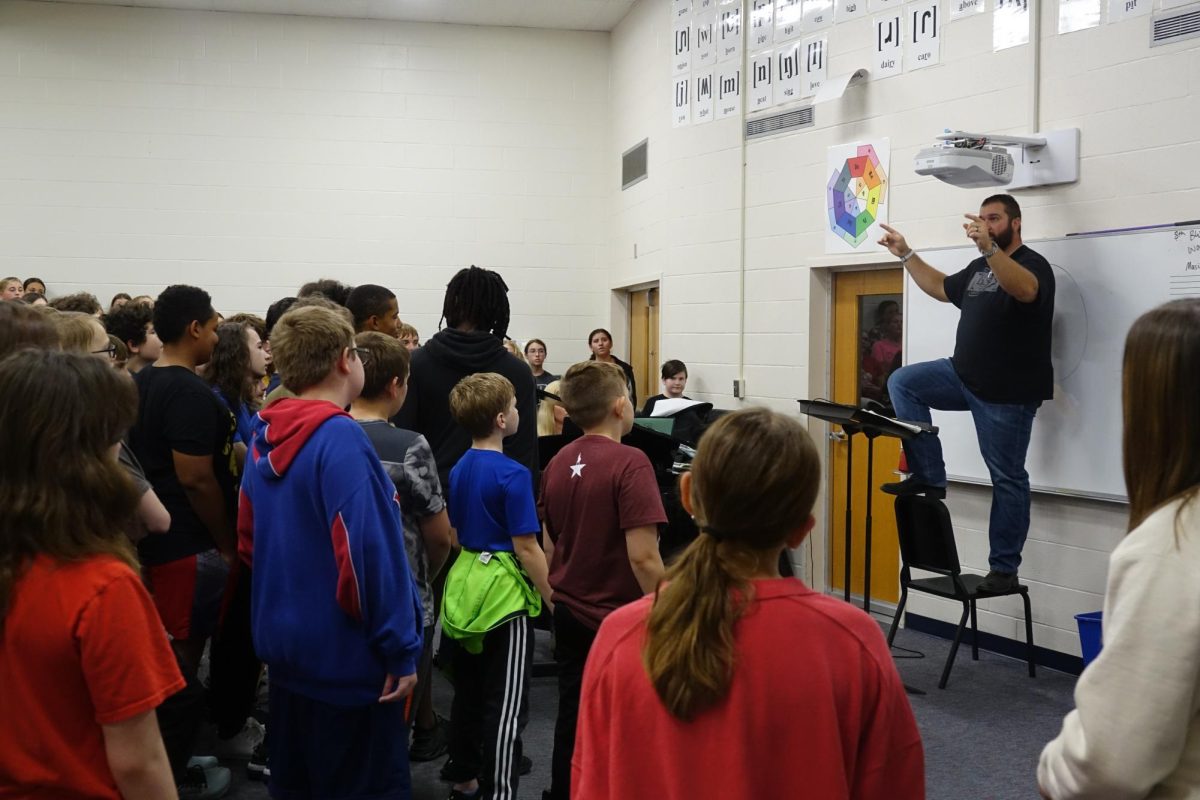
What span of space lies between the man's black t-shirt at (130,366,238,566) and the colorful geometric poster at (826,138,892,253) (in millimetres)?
3654

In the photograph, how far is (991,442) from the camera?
4.55 meters

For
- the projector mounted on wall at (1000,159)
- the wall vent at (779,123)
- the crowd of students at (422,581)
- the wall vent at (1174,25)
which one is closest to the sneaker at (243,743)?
the crowd of students at (422,581)

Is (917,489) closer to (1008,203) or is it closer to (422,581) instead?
(1008,203)

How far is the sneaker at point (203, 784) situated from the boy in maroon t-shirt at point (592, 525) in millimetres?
1134

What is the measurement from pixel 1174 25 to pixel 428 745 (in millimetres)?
3844

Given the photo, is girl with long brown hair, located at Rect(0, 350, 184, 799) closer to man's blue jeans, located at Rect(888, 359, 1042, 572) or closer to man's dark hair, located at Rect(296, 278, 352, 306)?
man's dark hair, located at Rect(296, 278, 352, 306)

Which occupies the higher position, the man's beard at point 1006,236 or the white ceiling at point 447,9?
the white ceiling at point 447,9

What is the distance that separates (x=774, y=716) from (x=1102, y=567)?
12.3 feet

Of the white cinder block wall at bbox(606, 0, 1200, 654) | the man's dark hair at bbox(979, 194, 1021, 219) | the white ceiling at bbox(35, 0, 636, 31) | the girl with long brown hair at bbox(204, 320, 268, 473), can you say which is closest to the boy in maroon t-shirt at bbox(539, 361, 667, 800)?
the girl with long brown hair at bbox(204, 320, 268, 473)

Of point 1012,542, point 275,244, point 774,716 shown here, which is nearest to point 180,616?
point 774,716

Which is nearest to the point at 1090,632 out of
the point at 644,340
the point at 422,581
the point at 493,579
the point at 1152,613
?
the point at 493,579

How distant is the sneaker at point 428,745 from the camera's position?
141 inches

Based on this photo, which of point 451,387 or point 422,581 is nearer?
point 422,581

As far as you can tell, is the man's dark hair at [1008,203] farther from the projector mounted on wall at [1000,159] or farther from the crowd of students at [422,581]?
the crowd of students at [422,581]
